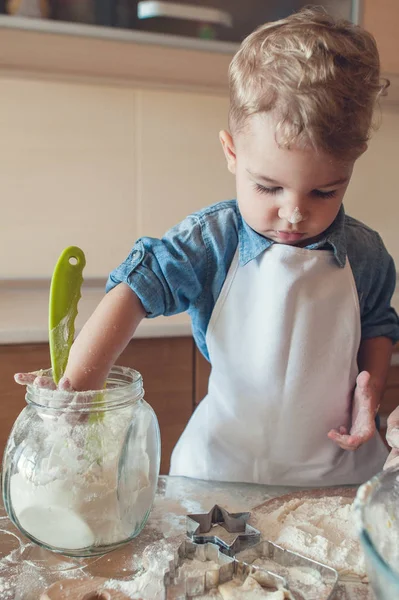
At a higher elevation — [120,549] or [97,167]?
[97,167]

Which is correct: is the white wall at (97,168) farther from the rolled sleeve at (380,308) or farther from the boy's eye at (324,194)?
the boy's eye at (324,194)

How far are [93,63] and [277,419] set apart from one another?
1028 millimetres

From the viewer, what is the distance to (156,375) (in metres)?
1.45

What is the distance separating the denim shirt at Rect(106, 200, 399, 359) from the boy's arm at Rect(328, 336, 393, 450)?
0.02 meters

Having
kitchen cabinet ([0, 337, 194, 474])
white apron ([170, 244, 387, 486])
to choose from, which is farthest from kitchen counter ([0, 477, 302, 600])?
kitchen cabinet ([0, 337, 194, 474])

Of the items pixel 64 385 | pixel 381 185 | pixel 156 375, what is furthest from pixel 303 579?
pixel 381 185

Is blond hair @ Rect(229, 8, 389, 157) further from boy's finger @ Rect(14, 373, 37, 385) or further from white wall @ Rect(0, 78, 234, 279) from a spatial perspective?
white wall @ Rect(0, 78, 234, 279)

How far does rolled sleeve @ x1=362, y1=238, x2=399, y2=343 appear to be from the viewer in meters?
0.87

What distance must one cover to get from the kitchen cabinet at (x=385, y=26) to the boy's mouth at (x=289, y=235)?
1111mm

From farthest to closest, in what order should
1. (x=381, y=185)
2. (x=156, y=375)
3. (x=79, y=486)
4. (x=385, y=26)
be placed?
(x=381, y=185), (x=385, y=26), (x=156, y=375), (x=79, y=486)

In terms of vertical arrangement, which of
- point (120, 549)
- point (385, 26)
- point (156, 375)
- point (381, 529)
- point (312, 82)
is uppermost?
point (385, 26)

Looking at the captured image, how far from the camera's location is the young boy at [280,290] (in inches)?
26.4

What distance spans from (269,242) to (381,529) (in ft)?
1.43

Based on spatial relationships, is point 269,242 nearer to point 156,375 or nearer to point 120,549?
point 120,549
